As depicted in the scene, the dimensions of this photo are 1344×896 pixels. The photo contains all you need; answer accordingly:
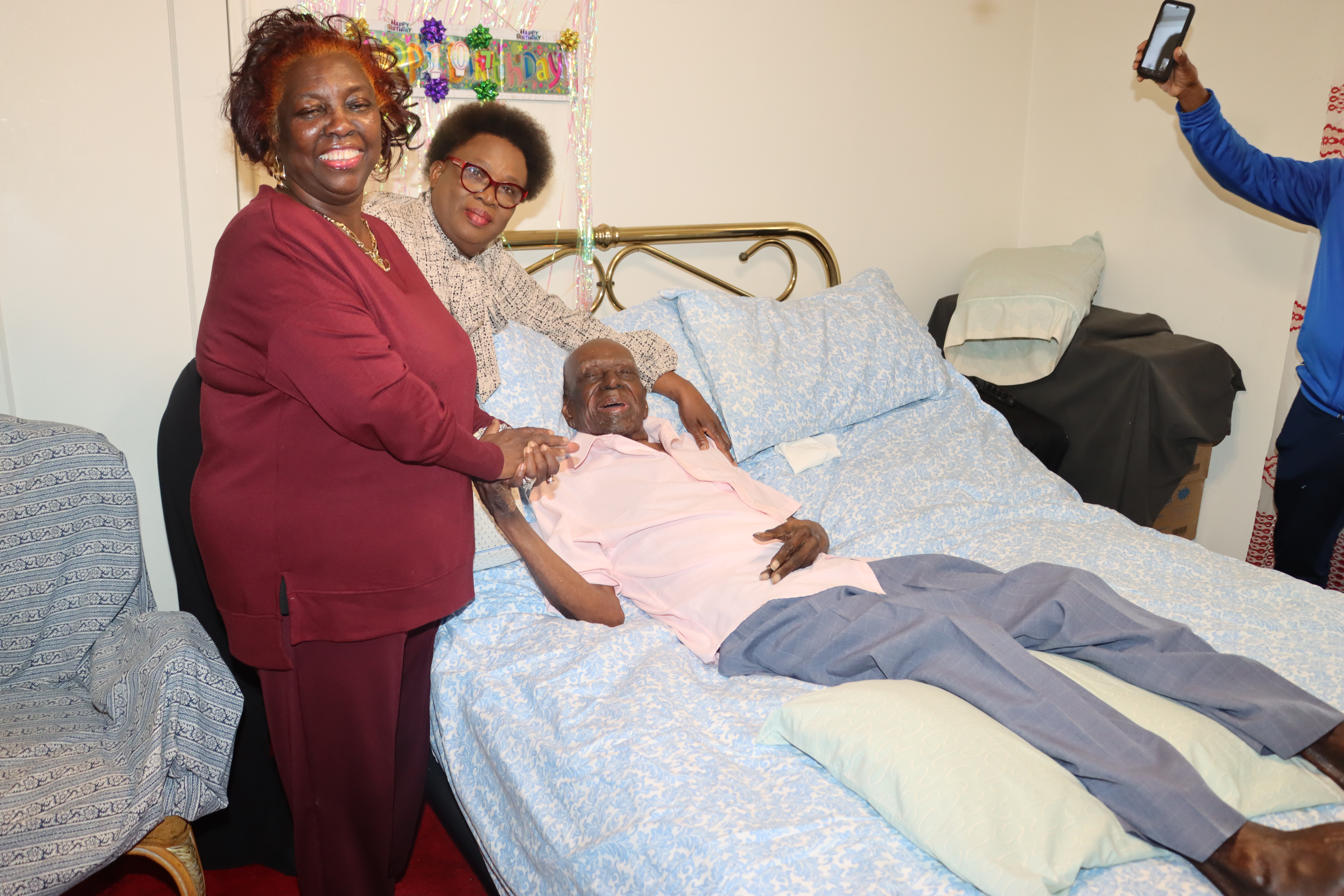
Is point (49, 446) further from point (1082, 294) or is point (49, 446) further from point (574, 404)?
point (1082, 294)

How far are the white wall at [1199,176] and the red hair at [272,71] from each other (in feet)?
9.44

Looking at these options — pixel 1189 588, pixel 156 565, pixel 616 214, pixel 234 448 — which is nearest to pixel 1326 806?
pixel 1189 588

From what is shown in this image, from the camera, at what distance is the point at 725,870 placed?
3.89 feet

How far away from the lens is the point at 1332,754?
4.61ft

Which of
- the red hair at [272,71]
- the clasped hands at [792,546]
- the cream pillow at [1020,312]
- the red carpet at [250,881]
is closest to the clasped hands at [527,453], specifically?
the clasped hands at [792,546]

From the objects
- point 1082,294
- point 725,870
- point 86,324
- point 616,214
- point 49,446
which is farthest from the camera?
point 1082,294

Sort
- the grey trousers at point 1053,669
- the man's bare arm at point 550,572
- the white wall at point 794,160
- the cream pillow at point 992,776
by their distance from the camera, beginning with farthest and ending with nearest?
the white wall at point 794,160 < the man's bare arm at point 550,572 < the grey trousers at point 1053,669 < the cream pillow at point 992,776

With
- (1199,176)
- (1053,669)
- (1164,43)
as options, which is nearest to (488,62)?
(1164,43)

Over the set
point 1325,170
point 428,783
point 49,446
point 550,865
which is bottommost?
point 428,783

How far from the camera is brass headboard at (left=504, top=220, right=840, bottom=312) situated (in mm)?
2691

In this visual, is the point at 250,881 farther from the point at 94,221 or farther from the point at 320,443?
the point at 94,221

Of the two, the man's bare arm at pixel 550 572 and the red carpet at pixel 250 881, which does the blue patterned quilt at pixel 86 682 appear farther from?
the man's bare arm at pixel 550 572

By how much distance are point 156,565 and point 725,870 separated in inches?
70.1

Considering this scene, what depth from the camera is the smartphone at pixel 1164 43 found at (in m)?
2.60
